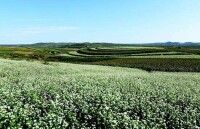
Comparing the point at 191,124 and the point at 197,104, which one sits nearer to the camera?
the point at 191,124

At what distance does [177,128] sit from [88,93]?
28.4 ft

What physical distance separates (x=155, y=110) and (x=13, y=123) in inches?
409

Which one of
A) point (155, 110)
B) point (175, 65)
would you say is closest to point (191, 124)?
point (155, 110)

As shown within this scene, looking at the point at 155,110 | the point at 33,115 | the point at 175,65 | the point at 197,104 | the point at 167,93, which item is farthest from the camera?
the point at 175,65

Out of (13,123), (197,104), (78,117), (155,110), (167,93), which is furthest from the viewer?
(167,93)

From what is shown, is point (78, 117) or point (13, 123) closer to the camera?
point (13, 123)

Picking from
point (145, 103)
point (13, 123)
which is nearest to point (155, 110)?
point (145, 103)

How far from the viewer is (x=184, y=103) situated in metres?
23.3

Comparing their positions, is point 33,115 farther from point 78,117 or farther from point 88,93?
point 88,93

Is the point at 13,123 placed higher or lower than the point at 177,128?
higher

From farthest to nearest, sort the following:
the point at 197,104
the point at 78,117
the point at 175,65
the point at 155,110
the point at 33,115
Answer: the point at 175,65 < the point at 197,104 < the point at 155,110 < the point at 78,117 < the point at 33,115

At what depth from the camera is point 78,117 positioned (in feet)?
60.5

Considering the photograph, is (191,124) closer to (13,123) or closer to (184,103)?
(184,103)

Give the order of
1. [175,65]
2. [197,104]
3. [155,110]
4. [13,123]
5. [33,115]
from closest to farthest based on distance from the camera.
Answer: [13,123] < [33,115] < [155,110] < [197,104] < [175,65]
